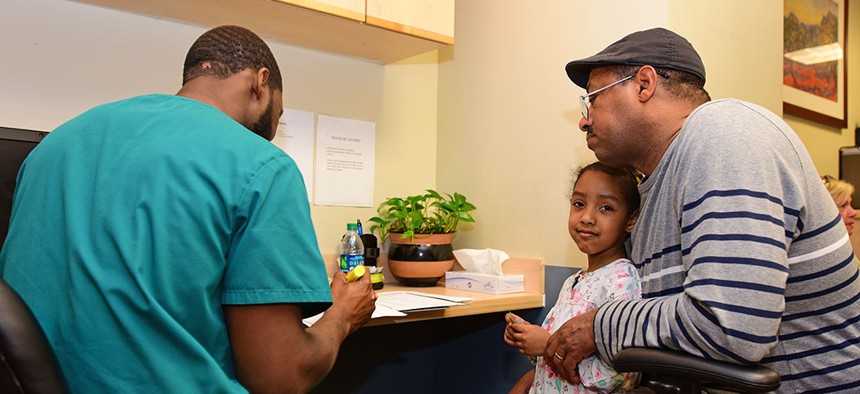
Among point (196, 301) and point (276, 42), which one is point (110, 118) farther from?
point (276, 42)

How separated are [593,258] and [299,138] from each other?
1045 millimetres

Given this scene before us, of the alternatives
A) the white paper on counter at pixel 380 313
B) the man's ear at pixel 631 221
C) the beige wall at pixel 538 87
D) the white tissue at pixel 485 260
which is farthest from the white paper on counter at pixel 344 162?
the man's ear at pixel 631 221

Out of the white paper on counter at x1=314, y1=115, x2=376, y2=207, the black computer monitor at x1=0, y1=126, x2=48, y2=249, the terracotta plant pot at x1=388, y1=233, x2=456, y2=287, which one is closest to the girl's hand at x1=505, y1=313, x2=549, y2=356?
the terracotta plant pot at x1=388, y1=233, x2=456, y2=287

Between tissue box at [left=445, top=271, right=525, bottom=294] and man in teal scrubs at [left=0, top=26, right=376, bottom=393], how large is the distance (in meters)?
0.99

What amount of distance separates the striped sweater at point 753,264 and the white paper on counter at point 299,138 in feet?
4.00

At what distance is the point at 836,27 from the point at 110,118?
3.18 m

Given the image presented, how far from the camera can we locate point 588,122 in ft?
4.25

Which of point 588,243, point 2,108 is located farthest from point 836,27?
point 2,108

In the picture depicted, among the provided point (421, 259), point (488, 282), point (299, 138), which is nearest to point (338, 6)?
point (299, 138)

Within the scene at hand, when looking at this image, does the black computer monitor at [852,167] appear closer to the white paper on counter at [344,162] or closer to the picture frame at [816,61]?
the picture frame at [816,61]

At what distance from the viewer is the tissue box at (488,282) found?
6.09 feet

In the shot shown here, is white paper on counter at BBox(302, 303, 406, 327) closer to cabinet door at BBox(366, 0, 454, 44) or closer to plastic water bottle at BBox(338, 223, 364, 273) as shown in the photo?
plastic water bottle at BBox(338, 223, 364, 273)

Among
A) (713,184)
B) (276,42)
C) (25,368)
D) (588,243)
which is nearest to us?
(25,368)

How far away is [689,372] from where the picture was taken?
2.98ft
